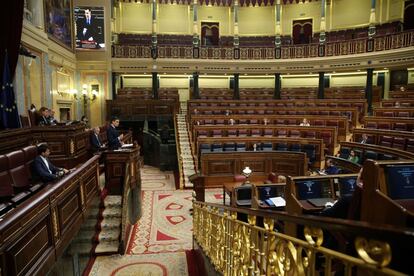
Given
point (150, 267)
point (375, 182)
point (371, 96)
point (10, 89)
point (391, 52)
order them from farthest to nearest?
point (371, 96)
point (391, 52)
point (10, 89)
point (150, 267)
point (375, 182)

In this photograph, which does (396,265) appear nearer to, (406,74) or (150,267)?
(150,267)

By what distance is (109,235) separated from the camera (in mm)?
5070

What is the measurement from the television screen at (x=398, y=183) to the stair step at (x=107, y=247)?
4130 millimetres

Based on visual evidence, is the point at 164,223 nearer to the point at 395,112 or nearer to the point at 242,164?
Answer: the point at 242,164

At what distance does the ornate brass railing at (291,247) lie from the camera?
0.92m

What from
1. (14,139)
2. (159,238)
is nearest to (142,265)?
(159,238)

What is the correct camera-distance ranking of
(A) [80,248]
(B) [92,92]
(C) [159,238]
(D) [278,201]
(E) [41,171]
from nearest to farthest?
(E) [41,171] < (A) [80,248] < (D) [278,201] < (C) [159,238] < (B) [92,92]

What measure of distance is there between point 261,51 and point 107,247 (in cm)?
1324

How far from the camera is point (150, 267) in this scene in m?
4.46

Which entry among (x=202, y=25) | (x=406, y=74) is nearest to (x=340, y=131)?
(x=406, y=74)

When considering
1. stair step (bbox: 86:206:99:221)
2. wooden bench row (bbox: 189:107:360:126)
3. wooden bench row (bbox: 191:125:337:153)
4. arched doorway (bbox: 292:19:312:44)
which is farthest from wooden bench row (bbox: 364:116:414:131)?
arched doorway (bbox: 292:19:312:44)

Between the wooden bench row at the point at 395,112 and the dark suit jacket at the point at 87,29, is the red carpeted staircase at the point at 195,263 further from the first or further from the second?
the dark suit jacket at the point at 87,29

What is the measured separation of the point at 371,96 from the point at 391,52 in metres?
2.19

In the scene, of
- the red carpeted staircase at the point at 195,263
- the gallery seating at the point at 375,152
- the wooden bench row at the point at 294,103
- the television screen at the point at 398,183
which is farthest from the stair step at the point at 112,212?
the wooden bench row at the point at 294,103
